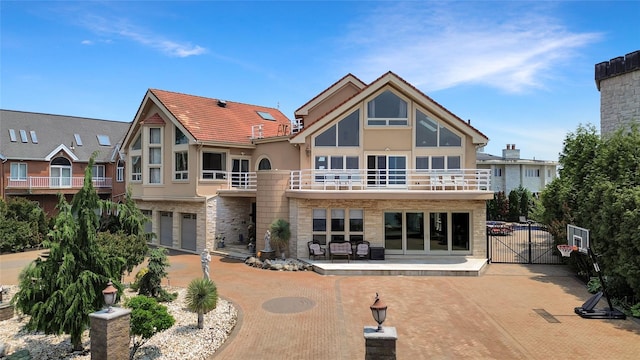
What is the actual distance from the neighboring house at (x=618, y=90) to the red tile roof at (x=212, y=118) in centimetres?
1997

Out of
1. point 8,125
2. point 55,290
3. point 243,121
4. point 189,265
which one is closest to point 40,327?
point 55,290

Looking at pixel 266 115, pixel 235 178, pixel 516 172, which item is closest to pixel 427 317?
pixel 235 178

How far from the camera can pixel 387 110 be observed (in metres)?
20.0

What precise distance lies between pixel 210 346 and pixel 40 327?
3.88 m

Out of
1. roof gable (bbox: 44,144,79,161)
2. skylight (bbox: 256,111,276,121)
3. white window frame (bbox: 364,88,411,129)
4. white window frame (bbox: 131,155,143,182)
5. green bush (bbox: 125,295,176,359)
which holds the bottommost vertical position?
green bush (bbox: 125,295,176,359)

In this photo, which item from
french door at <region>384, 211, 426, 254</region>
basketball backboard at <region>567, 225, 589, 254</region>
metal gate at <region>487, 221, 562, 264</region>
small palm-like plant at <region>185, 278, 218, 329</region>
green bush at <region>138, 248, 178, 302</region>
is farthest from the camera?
metal gate at <region>487, 221, 562, 264</region>

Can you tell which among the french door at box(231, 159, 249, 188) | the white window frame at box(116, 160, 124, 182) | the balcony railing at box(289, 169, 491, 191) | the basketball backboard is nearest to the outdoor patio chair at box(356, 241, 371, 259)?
the balcony railing at box(289, 169, 491, 191)

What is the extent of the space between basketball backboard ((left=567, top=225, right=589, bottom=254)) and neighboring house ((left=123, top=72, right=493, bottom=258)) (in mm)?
4054

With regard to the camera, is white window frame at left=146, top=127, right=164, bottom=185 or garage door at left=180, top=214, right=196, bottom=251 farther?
white window frame at left=146, top=127, right=164, bottom=185

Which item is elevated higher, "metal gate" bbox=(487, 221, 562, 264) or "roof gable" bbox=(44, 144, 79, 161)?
"roof gable" bbox=(44, 144, 79, 161)

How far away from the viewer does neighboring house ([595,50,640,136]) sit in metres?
21.3

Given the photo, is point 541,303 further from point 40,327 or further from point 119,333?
point 40,327

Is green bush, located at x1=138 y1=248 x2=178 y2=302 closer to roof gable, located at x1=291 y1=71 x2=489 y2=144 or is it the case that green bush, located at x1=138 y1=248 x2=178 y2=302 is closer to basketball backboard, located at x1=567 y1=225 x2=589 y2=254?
roof gable, located at x1=291 y1=71 x2=489 y2=144

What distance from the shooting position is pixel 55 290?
9258mm
